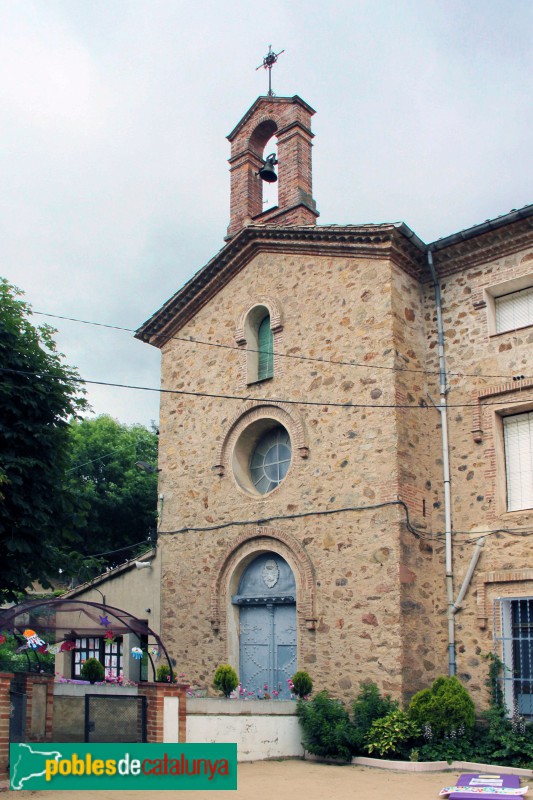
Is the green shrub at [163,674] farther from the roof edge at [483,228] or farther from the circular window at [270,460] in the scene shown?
the roof edge at [483,228]

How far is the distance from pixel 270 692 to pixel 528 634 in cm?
480

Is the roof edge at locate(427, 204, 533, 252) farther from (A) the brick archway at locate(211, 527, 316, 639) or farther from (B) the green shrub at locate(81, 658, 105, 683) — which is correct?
(B) the green shrub at locate(81, 658, 105, 683)

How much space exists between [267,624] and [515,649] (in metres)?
4.63

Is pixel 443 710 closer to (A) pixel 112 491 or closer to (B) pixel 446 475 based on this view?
(B) pixel 446 475

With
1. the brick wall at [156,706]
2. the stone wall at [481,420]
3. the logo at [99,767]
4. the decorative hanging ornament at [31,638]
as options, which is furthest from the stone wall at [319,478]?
the decorative hanging ornament at [31,638]

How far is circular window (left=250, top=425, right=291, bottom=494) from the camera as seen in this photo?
16859mm

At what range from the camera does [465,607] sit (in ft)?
46.5

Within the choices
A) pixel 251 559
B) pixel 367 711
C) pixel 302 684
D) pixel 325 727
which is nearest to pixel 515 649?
pixel 367 711

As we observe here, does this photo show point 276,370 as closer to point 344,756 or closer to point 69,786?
point 344,756

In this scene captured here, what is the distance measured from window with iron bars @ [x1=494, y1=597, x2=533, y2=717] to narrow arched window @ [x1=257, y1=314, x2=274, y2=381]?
635 cm

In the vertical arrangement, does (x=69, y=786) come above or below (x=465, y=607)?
below

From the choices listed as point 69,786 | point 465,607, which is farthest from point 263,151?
point 69,786

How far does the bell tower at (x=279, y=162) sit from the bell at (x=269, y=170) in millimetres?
330

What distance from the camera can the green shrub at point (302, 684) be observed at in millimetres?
14312
